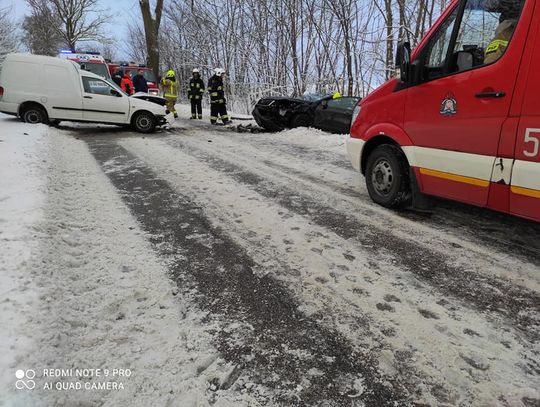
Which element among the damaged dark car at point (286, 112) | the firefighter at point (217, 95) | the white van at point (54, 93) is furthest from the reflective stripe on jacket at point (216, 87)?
the white van at point (54, 93)

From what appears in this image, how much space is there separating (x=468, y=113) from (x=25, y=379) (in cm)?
365

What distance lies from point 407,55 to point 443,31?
37 centimetres

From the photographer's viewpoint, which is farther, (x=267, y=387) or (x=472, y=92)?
(x=472, y=92)

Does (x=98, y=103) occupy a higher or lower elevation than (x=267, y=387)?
higher

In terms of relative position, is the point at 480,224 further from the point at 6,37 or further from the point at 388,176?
the point at 6,37

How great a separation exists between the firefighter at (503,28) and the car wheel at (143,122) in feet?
31.9

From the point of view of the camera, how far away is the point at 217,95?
45.0ft

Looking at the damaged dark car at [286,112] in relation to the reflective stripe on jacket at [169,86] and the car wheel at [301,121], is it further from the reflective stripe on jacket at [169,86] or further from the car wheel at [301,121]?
the reflective stripe on jacket at [169,86]

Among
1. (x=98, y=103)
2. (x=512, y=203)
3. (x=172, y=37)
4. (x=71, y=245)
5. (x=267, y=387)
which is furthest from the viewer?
(x=172, y=37)

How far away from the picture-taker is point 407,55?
4.02 metres

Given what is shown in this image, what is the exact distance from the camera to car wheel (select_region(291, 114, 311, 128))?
12.3m

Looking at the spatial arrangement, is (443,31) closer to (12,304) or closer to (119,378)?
(119,378)

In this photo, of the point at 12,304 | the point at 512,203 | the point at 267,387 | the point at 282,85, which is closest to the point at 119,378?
the point at 267,387

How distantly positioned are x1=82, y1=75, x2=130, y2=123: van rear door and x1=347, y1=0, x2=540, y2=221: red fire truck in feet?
28.1
